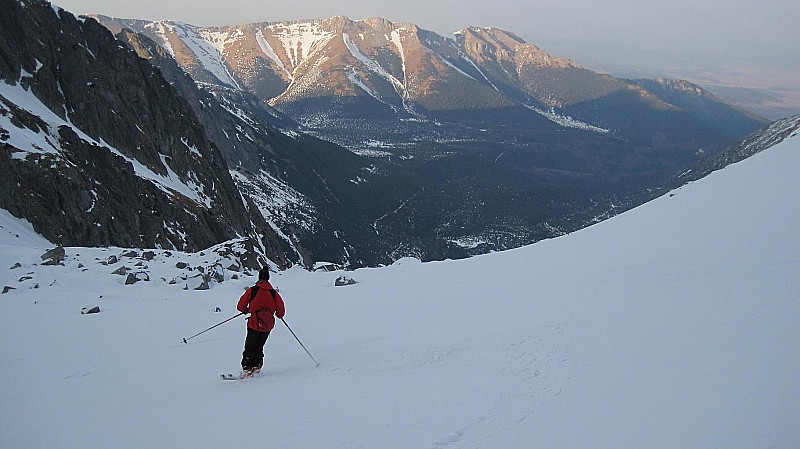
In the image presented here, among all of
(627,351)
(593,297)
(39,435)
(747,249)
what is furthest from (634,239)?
(39,435)

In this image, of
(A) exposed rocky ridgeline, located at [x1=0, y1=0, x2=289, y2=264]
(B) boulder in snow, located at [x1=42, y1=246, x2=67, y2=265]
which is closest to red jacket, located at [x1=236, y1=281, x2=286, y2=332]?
(B) boulder in snow, located at [x1=42, y1=246, x2=67, y2=265]

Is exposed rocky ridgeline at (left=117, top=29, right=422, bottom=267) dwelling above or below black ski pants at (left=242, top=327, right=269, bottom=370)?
below

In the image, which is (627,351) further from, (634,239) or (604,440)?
(634,239)

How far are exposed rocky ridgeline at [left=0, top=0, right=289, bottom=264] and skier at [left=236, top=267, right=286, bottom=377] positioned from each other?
77.5 feet

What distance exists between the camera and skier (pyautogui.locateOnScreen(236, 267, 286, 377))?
1065cm

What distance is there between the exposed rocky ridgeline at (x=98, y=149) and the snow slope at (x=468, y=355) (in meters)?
15.4

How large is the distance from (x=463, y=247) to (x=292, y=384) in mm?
182839

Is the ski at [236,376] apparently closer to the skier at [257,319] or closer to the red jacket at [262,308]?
the skier at [257,319]

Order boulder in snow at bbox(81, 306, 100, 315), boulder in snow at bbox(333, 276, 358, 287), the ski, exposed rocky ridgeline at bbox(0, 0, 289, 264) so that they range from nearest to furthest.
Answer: the ski, boulder in snow at bbox(81, 306, 100, 315), boulder in snow at bbox(333, 276, 358, 287), exposed rocky ridgeline at bbox(0, 0, 289, 264)

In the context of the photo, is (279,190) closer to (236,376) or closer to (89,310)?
(89,310)

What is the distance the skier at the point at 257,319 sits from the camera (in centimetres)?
1065

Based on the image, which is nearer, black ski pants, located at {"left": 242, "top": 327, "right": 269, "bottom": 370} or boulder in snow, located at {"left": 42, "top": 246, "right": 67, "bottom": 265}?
black ski pants, located at {"left": 242, "top": 327, "right": 269, "bottom": 370}

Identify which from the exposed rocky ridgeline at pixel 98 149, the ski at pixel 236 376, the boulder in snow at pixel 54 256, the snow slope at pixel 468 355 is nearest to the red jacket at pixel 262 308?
the ski at pixel 236 376

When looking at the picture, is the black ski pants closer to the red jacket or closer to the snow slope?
the red jacket
